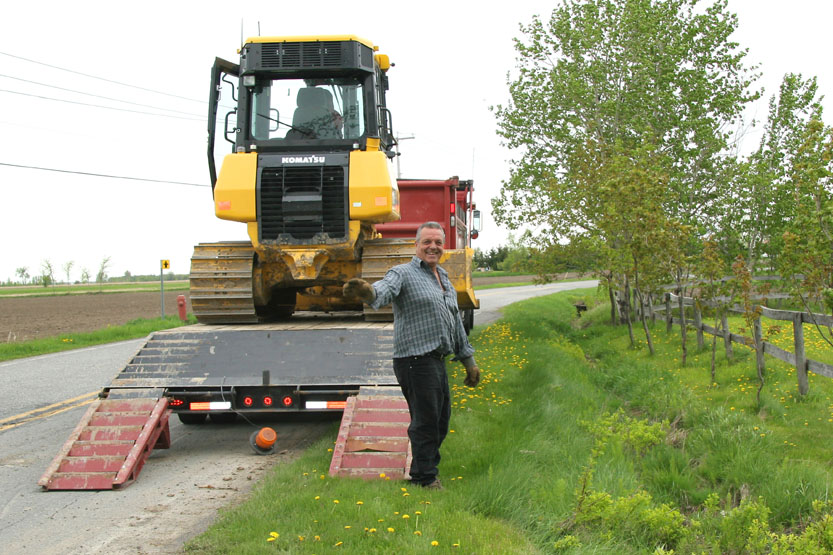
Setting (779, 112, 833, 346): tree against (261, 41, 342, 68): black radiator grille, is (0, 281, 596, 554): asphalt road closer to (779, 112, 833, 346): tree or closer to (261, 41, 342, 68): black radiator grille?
(261, 41, 342, 68): black radiator grille

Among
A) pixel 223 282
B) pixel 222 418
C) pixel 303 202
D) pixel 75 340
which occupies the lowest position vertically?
pixel 75 340

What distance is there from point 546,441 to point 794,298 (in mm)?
3634

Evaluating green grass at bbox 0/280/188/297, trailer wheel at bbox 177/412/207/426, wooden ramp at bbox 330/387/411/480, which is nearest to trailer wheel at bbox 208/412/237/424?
trailer wheel at bbox 177/412/207/426

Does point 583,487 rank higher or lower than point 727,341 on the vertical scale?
lower

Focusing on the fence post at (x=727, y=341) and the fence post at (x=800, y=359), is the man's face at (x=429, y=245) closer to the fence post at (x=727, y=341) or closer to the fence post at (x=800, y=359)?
the fence post at (x=800, y=359)

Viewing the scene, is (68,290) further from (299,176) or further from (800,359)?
(800,359)

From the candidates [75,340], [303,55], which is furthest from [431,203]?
[75,340]

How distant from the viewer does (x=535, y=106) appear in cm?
1942

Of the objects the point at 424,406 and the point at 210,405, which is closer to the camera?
the point at 424,406

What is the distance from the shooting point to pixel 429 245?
5.31m

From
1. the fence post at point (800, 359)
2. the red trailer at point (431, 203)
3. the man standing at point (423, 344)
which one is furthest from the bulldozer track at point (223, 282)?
the fence post at point (800, 359)

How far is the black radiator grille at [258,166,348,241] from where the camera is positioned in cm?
796

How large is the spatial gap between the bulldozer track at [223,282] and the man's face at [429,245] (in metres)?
3.24

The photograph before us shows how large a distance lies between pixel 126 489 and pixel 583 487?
11.5ft
